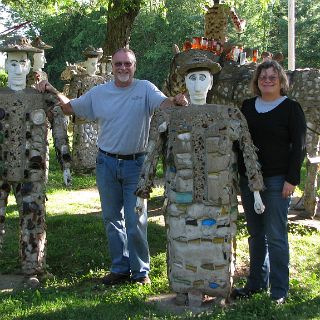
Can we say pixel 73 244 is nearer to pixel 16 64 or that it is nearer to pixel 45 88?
pixel 45 88

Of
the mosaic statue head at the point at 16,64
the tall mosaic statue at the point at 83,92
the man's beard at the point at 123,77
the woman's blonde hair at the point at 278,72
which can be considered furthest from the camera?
the tall mosaic statue at the point at 83,92

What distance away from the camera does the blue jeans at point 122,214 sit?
470 centimetres

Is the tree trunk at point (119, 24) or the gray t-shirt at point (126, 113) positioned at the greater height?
the tree trunk at point (119, 24)

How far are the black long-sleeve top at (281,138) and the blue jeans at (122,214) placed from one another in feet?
3.66

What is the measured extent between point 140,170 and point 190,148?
0.72 m

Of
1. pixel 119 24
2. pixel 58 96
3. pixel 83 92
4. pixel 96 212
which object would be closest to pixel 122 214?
pixel 58 96

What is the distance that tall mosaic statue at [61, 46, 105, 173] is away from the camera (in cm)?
989

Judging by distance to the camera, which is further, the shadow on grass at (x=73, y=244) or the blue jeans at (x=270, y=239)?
the shadow on grass at (x=73, y=244)

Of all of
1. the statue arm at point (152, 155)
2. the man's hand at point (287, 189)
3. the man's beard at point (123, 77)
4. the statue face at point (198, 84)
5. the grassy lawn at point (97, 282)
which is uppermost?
the man's beard at point (123, 77)

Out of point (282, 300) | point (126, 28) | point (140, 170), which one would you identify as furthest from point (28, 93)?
point (126, 28)

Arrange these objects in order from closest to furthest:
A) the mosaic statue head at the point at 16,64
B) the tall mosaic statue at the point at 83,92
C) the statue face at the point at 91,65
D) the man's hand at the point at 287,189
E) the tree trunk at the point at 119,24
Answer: the man's hand at the point at 287,189, the mosaic statue head at the point at 16,64, the tree trunk at the point at 119,24, the tall mosaic statue at the point at 83,92, the statue face at the point at 91,65

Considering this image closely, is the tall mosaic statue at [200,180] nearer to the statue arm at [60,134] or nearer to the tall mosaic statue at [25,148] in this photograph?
the statue arm at [60,134]

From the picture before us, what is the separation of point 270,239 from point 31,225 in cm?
211

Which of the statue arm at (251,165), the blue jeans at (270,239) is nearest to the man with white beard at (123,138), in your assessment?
the statue arm at (251,165)
